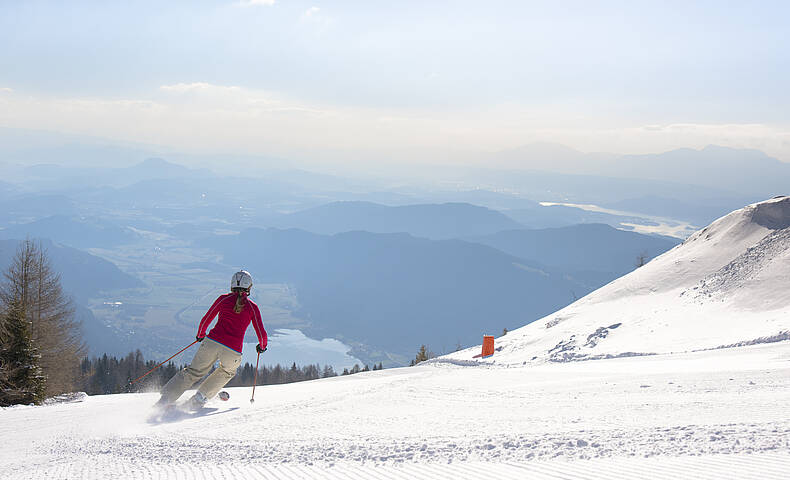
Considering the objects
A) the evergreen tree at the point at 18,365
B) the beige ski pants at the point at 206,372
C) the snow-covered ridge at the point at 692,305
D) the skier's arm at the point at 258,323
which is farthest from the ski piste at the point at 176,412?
the snow-covered ridge at the point at 692,305

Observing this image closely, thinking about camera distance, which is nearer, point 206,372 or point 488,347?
point 206,372

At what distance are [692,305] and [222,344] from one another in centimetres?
1795

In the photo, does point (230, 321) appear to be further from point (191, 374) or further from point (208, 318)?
point (191, 374)

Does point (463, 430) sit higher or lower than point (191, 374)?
lower

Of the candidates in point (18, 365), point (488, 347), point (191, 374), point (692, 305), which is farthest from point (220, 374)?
point (692, 305)

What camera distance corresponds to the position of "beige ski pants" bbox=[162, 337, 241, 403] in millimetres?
7317

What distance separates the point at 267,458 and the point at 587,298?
2331 centimetres

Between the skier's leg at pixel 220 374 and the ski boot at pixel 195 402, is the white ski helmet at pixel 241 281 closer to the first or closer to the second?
the skier's leg at pixel 220 374

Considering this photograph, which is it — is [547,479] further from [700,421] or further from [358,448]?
[700,421]

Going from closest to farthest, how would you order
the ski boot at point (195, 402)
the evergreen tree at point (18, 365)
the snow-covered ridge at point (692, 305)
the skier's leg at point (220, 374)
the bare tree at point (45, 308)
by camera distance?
the ski boot at point (195, 402)
the skier's leg at point (220, 374)
the evergreen tree at point (18, 365)
the snow-covered ridge at point (692, 305)
the bare tree at point (45, 308)

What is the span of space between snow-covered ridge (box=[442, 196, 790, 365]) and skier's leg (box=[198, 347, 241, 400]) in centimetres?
1150

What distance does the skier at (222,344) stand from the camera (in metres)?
7.41

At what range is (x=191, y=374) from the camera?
7410mm

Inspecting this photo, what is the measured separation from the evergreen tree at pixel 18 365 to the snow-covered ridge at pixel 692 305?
12.6 m
